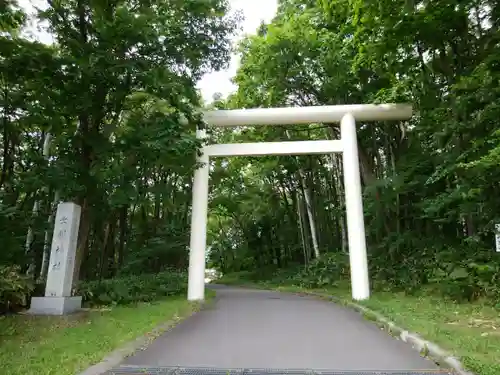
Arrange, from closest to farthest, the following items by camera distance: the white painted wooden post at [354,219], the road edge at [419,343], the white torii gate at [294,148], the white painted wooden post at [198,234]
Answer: the road edge at [419,343]
the white painted wooden post at [354,219]
the white torii gate at [294,148]
the white painted wooden post at [198,234]

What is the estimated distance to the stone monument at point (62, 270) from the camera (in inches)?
274

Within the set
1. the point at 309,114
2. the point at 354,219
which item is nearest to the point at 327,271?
the point at 354,219

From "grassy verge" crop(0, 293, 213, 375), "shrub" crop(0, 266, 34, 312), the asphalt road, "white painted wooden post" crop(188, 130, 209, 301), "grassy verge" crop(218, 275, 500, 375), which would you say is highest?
"white painted wooden post" crop(188, 130, 209, 301)

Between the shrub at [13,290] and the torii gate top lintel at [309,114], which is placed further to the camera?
the torii gate top lintel at [309,114]

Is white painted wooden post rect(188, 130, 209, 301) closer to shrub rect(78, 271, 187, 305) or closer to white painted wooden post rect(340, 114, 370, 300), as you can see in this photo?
shrub rect(78, 271, 187, 305)

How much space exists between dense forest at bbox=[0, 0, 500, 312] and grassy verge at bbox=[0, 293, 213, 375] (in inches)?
41.0

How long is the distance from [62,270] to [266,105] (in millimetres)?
8435

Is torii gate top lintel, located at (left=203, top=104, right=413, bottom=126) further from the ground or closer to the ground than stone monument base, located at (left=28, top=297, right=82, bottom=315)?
further from the ground

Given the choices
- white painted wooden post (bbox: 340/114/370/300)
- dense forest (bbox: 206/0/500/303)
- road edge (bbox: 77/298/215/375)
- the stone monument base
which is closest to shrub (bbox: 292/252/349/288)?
dense forest (bbox: 206/0/500/303)

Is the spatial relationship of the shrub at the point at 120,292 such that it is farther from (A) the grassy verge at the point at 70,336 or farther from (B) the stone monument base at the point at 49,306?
(B) the stone monument base at the point at 49,306

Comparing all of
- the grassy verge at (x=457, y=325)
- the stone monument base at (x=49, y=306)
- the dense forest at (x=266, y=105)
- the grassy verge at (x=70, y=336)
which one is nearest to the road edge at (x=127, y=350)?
the grassy verge at (x=70, y=336)

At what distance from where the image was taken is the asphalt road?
12.2 ft

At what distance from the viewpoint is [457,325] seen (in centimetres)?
505

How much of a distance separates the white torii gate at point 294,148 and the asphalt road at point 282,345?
2856mm
